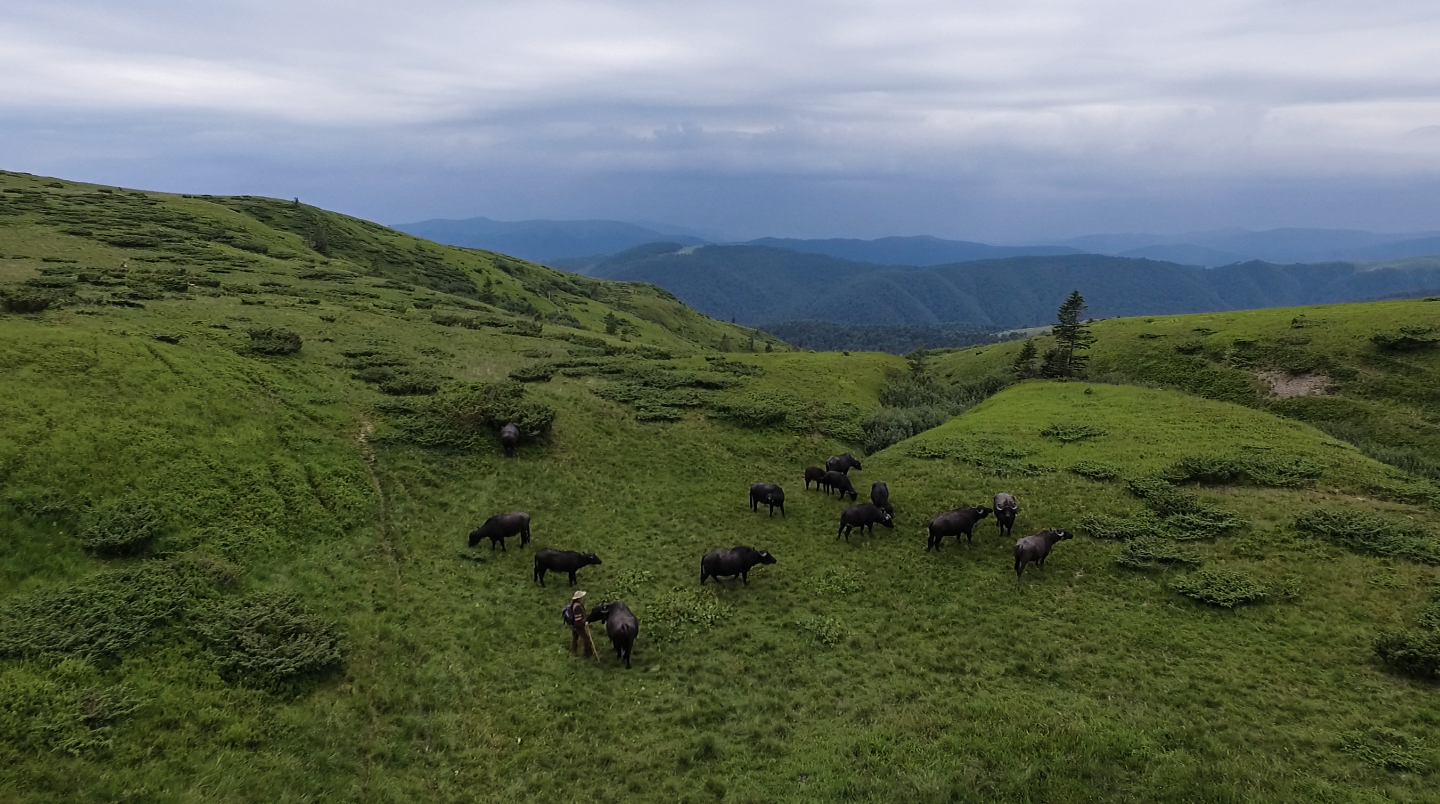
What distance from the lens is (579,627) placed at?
757 inches

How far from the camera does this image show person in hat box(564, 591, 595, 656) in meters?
19.2

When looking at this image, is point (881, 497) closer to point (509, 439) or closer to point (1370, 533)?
point (1370, 533)

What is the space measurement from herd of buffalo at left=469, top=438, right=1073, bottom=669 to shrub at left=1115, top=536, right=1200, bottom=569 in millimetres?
2311

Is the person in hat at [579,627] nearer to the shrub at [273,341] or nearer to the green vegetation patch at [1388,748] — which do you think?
the green vegetation patch at [1388,748]

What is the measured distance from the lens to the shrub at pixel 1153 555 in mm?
24094

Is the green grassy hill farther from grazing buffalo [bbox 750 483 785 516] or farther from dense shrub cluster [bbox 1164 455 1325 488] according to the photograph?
grazing buffalo [bbox 750 483 785 516]

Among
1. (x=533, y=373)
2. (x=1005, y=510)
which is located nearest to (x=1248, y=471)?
(x=1005, y=510)

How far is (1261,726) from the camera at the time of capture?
15531 millimetres

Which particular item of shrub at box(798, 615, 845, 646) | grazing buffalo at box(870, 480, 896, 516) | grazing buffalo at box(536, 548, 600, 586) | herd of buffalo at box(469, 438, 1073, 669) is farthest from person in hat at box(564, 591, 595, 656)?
grazing buffalo at box(870, 480, 896, 516)

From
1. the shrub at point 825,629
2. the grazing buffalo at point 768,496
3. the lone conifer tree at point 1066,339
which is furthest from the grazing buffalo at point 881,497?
the lone conifer tree at point 1066,339

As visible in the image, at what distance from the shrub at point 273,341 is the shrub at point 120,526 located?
22116 millimetres

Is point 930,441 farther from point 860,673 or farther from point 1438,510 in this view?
point 860,673

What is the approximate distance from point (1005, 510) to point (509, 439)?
2543 centimetres

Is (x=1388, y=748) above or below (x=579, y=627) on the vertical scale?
above
